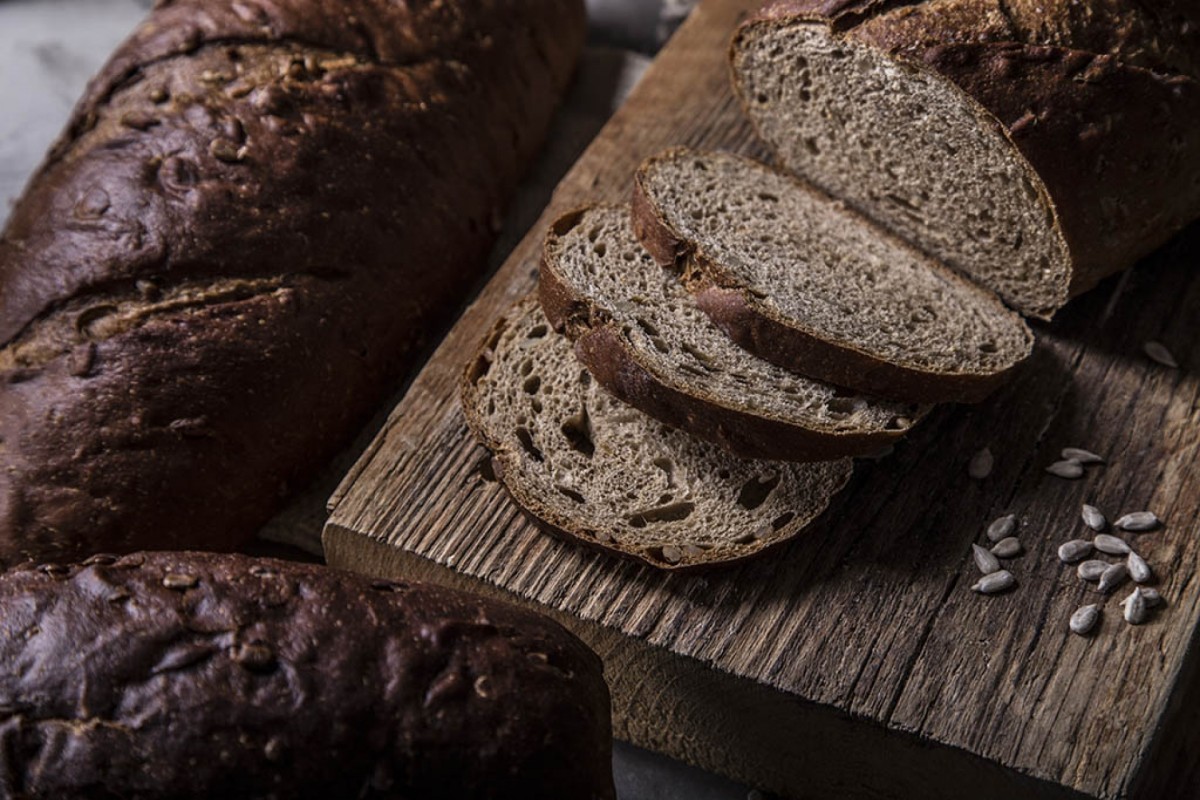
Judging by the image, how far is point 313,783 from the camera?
2.23 m

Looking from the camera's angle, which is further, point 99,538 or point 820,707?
Answer: point 99,538

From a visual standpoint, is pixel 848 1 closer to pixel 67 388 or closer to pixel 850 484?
pixel 850 484

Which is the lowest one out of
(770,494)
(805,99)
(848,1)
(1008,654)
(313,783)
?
(1008,654)

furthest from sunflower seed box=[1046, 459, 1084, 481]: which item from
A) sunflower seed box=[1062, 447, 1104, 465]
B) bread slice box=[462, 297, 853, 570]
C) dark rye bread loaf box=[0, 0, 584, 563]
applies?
dark rye bread loaf box=[0, 0, 584, 563]

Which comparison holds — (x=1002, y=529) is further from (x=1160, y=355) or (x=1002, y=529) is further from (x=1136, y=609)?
(x=1160, y=355)

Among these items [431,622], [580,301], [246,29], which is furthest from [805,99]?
[431,622]

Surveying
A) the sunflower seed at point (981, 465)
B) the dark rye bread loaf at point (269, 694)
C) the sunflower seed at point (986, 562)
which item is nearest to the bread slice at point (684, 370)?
the sunflower seed at point (981, 465)

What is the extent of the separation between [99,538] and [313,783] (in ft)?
3.03

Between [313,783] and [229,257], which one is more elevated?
[229,257]

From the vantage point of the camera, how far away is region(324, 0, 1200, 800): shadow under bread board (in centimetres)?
261

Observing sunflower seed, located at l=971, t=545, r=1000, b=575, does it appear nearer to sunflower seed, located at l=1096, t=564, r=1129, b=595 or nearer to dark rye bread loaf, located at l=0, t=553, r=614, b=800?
sunflower seed, located at l=1096, t=564, r=1129, b=595

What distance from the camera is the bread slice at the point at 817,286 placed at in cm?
293

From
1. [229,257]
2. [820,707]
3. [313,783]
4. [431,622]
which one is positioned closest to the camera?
[313,783]

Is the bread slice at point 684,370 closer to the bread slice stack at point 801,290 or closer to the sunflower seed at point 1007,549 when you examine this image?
the bread slice stack at point 801,290
